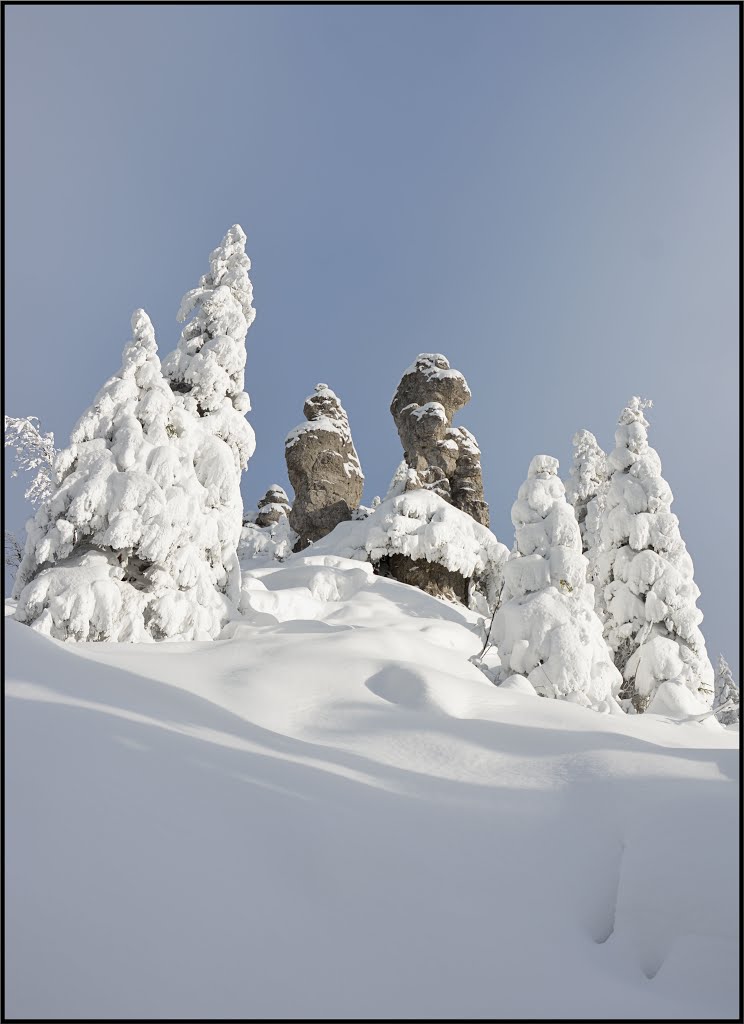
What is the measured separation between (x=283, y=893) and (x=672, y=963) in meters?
1.91

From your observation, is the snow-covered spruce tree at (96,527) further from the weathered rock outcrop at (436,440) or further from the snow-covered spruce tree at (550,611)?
the weathered rock outcrop at (436,440)

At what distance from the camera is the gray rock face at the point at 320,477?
106ft

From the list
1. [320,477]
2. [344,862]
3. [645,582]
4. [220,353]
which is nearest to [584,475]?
[645,582]

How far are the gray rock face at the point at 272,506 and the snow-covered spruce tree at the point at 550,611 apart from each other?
27.0m

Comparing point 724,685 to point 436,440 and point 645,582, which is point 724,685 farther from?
point 436,440

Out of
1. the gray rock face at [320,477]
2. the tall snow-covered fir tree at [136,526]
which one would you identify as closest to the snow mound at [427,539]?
the gray rock face at [320,477]

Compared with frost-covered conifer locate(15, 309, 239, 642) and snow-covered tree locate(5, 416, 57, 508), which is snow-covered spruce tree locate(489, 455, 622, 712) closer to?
frost-covered conifer locate(15, 309, 239, 642)

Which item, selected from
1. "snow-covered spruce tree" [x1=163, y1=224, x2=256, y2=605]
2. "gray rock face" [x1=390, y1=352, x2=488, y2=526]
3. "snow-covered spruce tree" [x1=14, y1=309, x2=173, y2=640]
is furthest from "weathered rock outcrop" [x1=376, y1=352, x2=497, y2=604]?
"snow-covered spruce tree" [x1=14, y1=309, x2=173, y2=640]

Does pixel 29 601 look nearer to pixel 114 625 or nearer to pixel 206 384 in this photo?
pixel 114 625

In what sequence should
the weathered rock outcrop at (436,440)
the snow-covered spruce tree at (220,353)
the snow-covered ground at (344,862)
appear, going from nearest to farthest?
the snow-covered ground at (344,862)
the snow-covered spruce tree at (220,353)
the weathered rock outcrop at (436,440)

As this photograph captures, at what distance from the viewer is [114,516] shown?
11.1m

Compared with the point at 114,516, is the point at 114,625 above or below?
below

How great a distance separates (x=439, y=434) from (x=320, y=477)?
283 inches

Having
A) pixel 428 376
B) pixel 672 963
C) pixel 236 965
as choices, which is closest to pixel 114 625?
pixel 236 965
